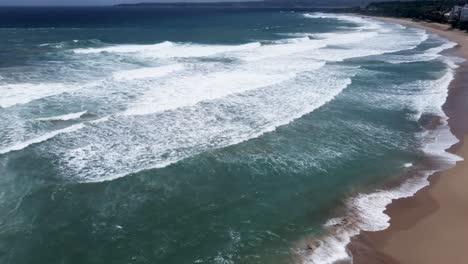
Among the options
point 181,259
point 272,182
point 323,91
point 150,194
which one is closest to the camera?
point 181,259

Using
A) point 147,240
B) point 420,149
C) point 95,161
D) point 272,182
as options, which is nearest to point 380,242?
point 272,182

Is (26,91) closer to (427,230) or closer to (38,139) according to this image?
(38,139)

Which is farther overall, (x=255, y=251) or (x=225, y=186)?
(x=225, y=186)

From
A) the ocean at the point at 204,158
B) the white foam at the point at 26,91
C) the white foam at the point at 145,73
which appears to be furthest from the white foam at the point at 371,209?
the white foam at the point at 145,73

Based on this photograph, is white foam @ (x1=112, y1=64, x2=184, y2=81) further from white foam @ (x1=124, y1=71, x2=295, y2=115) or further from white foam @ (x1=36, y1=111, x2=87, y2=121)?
white foam @ (x1=36, y1=111, x2=87, y2=121)

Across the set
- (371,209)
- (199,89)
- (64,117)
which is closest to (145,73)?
(199,89)

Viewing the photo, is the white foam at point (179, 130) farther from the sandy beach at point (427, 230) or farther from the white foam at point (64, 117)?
the sandy beach at point (427, 230)

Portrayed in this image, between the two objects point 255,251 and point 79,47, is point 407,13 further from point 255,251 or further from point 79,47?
point 255,251
